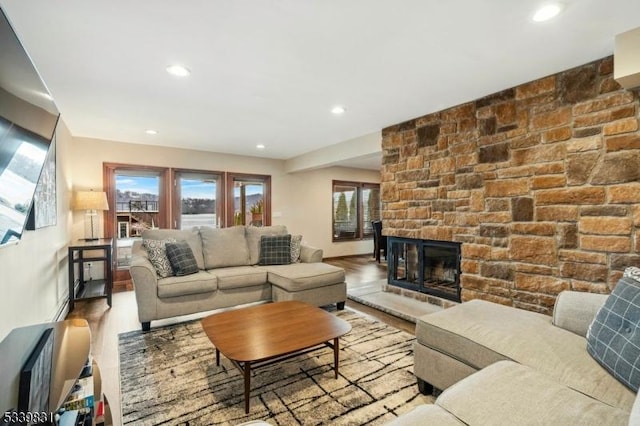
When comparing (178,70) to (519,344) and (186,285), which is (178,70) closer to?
(186,285)

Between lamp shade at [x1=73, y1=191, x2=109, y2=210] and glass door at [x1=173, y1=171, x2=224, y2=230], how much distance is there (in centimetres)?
123

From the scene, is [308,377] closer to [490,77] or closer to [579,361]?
[579,361]

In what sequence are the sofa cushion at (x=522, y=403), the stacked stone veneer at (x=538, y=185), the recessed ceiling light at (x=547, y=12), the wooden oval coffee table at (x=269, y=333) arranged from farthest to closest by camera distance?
the stacked stone veneer at (x=538, y=185)
the wooden oval coffee table at (x=269, y=333)
the recessed ceiling light at (x=547, y=12)
the sofa cushion at (x=522, y=403)

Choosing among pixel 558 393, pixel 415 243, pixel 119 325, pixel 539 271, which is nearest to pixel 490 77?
pixel 539 271

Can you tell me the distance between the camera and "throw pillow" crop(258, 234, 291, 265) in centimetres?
403

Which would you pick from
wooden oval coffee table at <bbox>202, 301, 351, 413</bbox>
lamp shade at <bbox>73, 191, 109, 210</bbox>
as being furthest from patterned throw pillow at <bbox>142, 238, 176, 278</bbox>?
lamp shade at <bbox>73, 191, 109, 210</bbox>

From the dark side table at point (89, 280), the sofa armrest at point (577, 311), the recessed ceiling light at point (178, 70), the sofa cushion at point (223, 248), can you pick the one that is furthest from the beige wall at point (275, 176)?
the sofa armrest at point (577, 311)

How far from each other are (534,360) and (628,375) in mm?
332

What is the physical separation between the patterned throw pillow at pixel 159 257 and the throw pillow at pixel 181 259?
0.04 m

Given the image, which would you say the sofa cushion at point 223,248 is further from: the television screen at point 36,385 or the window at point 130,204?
the television screen at point 36,385

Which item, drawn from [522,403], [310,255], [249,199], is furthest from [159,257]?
[522,403]

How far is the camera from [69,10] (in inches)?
67.6

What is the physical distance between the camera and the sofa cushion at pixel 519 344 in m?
1.32

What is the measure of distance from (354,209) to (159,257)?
17.3 feet
